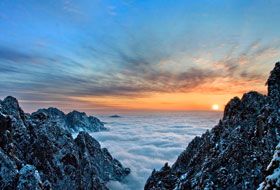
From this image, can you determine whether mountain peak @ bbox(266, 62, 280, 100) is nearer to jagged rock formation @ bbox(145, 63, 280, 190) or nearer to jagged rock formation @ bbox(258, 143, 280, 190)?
jagged rock formation @ bbox(145, 63, 280, 190)

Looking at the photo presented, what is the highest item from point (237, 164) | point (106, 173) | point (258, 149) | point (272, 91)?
point (272, 91)

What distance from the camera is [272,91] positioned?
140ft

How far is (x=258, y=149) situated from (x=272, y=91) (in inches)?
410

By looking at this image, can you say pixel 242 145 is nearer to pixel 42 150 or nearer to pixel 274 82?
pixel 274 82

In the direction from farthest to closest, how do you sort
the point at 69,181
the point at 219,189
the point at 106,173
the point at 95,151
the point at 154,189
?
1. the point at 106,173
2. the point at 95,151
3. the point at 69,181
4. the point at 154,189
5. the point at 219,189

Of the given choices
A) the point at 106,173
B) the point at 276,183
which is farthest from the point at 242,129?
the point at 106,173

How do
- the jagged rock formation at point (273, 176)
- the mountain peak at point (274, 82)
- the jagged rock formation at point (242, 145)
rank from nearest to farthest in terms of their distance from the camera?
the jagged rock formation at point (273, 176) → the jagged rock formation at point (242, 145) → the mountain peak at point (274, 82)

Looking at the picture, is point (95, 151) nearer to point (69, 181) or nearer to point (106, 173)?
point (106, 173)

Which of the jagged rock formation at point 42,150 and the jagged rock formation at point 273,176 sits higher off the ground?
the jagged rock formation at point 273,176

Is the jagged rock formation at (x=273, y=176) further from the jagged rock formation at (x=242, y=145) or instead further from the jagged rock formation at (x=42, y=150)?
the jagged rock formation at (x=42, y=150)

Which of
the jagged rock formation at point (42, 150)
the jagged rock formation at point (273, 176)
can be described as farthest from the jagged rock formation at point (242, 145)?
the jagged rock formation at point (42, 150)

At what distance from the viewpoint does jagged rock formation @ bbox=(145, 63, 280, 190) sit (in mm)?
36875

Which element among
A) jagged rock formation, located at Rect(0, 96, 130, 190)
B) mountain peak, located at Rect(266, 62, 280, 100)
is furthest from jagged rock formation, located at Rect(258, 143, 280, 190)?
jagged rock formation, located at Rect(0, 96, 130, 190)

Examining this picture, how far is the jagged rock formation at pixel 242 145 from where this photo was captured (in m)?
36.9
